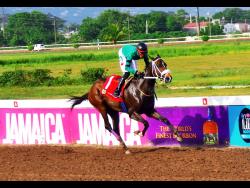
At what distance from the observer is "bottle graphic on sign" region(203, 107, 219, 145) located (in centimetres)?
1347

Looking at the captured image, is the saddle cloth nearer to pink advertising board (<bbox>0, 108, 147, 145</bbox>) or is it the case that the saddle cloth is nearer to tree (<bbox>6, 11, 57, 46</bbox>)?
pink advertising board (<bbox>0, 108, 147, 145</bbox>)

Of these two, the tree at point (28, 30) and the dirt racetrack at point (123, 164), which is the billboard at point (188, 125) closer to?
the dirt racetrack at point (123, 164)

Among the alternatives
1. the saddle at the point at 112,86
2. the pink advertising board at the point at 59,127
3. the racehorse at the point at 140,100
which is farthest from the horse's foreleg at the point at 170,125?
the pink advertising board at the point at 59,127

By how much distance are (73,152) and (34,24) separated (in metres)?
116

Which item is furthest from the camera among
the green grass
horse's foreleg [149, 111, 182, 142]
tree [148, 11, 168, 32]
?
tree [148, 11, 168, 32]

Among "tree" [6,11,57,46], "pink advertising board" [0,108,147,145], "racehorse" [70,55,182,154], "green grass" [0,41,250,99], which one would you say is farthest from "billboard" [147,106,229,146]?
"tree" [6,11,57,46]

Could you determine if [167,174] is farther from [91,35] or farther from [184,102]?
[91,35]

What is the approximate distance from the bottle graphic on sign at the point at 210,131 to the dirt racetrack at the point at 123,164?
0.81 ft

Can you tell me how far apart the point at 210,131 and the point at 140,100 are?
5.47 feet

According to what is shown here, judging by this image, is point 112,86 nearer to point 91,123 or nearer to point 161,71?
point 91,123

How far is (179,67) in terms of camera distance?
138 feet

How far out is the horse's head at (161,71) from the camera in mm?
12617

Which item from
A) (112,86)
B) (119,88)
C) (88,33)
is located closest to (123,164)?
(119,88)

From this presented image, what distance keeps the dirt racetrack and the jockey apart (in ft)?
5.44
